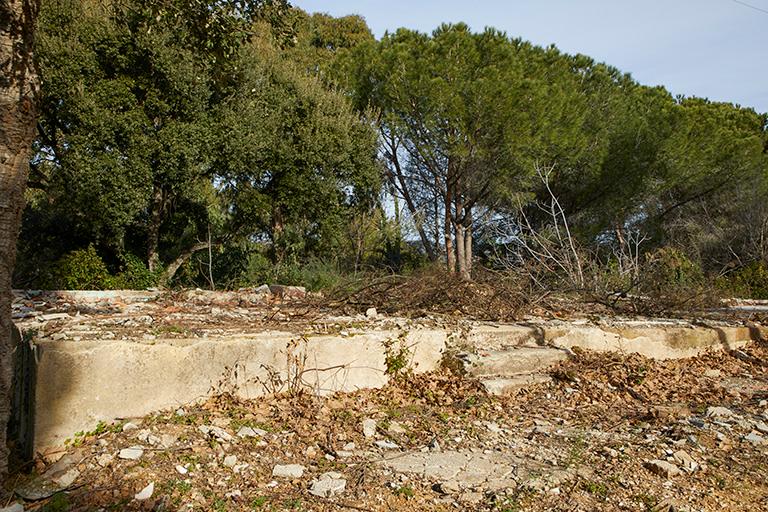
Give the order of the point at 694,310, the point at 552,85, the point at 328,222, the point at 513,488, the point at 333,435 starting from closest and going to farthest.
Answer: the point at 513,488 → the point at 333,435 → the point at 694,310 → the point at 328,222 → the point at 552,85

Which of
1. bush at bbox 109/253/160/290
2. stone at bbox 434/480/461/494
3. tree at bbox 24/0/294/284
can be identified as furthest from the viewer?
bush at bbox 109/253/160/290

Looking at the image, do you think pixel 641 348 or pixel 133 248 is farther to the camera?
pixel 133 248

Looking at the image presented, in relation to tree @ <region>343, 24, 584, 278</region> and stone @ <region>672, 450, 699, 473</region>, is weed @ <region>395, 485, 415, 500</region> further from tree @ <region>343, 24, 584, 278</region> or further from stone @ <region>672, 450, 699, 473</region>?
tree @ <region>343, 24, 584, 278</region>

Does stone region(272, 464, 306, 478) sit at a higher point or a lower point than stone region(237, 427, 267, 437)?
lower

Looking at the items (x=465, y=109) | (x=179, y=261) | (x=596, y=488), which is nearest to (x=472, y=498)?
(x=596, y=488)

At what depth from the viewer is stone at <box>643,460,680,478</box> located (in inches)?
104

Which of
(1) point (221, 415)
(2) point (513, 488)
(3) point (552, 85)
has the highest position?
(3) point (552, 85)

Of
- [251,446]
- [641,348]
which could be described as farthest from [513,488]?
[641,348]

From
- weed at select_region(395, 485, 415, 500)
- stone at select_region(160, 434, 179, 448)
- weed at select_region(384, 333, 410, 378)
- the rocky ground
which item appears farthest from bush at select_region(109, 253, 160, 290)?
weed at select_region(395, 485, 415, 500)

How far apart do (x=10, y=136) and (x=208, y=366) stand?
5.00 feet

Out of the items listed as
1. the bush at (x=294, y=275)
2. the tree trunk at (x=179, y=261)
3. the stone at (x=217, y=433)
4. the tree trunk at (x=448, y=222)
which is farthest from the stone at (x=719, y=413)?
the tree trunk at (x=448, y=222)

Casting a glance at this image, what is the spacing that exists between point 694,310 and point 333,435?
558 centimetres

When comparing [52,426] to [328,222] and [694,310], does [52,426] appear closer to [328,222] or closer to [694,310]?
[694,310]

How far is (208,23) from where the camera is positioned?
409 centimetres
